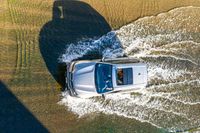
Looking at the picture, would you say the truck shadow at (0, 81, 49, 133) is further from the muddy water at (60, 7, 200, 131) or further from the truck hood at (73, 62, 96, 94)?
the truck hood at (73, 62, 96, 94)

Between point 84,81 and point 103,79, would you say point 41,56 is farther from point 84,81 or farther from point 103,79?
point 103,79

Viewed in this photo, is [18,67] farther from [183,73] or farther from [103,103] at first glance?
[183,73]

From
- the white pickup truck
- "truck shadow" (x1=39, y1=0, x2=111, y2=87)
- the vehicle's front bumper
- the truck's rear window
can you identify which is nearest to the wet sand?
"truck shadow" (x1=39, y1=0, x2=111, y2=87)

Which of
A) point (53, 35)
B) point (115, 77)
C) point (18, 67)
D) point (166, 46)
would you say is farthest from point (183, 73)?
point (18, 67)

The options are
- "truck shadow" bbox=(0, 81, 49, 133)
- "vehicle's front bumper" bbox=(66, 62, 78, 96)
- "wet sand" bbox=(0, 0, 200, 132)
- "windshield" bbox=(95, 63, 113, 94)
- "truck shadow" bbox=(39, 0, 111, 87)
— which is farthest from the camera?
"truck shadow" bbox=(39, 0, 111, 87)

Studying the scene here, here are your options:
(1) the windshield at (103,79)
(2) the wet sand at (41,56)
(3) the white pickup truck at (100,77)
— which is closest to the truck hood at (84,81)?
(3) the white pickup truck at (100,77)

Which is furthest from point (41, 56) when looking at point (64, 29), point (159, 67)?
point (159, 67)

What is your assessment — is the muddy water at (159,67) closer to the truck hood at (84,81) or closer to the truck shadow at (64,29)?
the truck shadow at (64,29)
